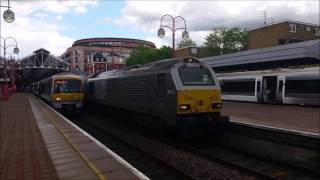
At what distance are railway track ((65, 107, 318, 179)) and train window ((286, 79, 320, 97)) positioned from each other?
13.7 m

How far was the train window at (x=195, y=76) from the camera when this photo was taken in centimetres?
1604

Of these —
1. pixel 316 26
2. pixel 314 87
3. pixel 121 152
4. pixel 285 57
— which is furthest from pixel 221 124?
pixel 316 26

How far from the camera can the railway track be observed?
36.9 ft

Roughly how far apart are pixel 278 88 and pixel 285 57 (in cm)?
362

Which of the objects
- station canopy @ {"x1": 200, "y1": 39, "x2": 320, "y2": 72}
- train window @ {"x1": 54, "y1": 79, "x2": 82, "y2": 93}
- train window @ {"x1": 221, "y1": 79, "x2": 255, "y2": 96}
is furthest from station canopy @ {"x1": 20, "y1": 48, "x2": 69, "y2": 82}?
train window @ {"x1": 54, "y1": 79, "x2": 82, "y2": 93}

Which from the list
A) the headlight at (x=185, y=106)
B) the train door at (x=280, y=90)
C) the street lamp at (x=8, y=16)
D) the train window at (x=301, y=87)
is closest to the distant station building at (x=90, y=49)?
the train door at (x=280, y=90)

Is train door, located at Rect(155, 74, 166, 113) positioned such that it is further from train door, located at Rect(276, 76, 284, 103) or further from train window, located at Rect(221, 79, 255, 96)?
train window, located at Rect(221, 79, 255, 96)

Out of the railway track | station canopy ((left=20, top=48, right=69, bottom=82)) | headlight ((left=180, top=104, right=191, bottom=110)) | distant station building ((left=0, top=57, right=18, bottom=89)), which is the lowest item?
the railway track

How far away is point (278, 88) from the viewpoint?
3177cm

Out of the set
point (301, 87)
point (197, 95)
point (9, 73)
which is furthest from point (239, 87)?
point (9, 73)

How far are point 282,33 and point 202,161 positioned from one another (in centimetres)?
6061

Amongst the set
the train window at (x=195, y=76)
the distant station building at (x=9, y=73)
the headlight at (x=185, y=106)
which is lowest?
the headlight at (x=185, y=106)

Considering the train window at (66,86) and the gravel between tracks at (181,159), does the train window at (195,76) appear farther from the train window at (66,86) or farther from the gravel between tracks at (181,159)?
the train window at (66,86)

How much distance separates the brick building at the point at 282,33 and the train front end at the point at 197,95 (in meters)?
56.5
